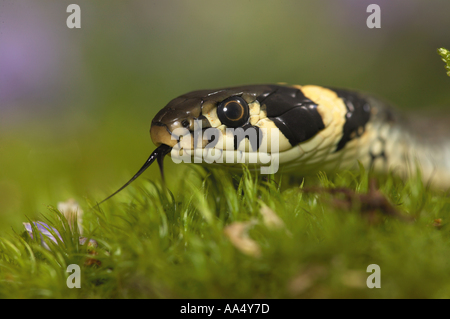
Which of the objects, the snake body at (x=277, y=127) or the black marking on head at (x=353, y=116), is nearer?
the snake body at (x=277, y=127)

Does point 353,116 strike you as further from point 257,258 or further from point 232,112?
point 257,258

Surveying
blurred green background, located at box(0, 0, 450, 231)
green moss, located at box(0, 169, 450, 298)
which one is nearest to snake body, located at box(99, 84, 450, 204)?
green moss, located at box(0, 169, 450, 298)

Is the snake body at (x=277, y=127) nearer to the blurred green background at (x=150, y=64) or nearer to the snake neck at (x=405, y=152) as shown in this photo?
the snake neck at (x=405, y=152)

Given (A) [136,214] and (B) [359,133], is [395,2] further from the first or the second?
(A) [136,214]

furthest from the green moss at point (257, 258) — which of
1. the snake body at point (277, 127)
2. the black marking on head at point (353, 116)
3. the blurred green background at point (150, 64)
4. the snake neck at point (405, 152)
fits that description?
the blurred green background at point (150, 64)

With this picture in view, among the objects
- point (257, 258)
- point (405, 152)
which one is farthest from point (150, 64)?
point (257, 258)
